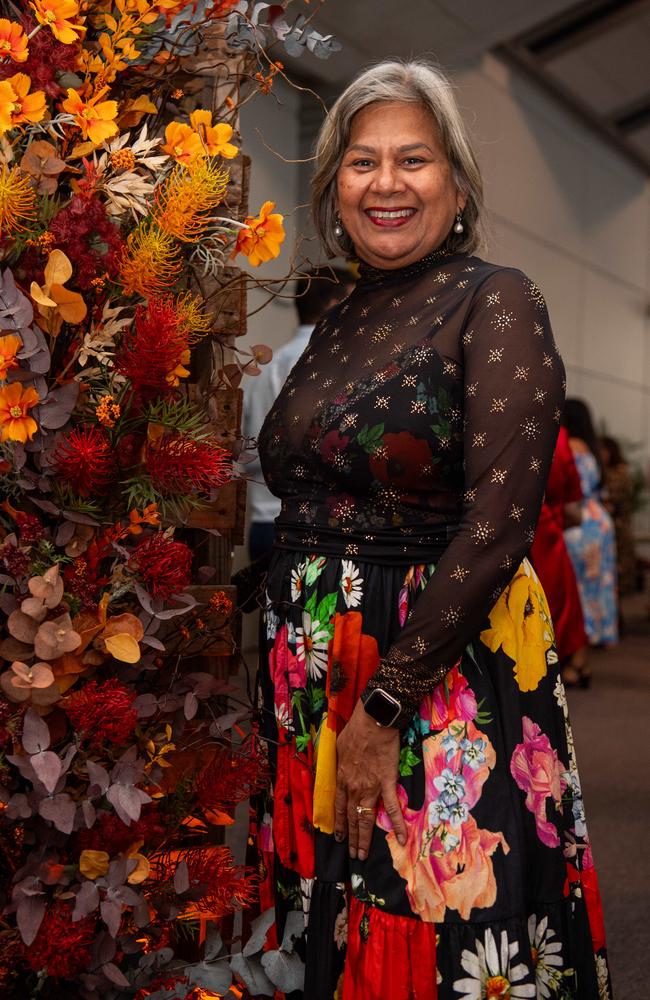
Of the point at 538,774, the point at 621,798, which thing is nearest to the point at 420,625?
the point at 538,774

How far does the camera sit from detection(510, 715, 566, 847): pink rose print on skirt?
4.10ft

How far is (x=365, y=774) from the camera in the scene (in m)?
1.22

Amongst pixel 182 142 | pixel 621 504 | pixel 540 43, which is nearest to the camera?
pixel 182 142

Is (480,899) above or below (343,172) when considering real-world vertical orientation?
below

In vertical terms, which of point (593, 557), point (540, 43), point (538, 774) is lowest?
point (593, 557)

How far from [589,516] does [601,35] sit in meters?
4.52

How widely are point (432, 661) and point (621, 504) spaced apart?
781 centimetres

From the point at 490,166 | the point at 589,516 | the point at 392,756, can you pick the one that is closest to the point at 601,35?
the point at 490,166

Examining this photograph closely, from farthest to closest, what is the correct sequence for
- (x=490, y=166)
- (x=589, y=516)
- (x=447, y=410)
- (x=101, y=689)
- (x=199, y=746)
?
(x=490, y=166) < (x=589, y=516) < (x=447, y=410) < (x=199, y=746) < (x=101, y=689)

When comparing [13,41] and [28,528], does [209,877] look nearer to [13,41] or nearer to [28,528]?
[28,528]

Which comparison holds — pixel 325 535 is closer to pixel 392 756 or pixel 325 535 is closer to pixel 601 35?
pixel 392 756

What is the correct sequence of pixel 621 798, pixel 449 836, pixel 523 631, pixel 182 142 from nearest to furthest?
pixel 182 142, pixel 449 836, pixel 523 631, pixel 621 798

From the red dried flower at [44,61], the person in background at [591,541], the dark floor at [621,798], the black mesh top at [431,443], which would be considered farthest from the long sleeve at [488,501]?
the person in background at [591,541]

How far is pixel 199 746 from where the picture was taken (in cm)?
115
